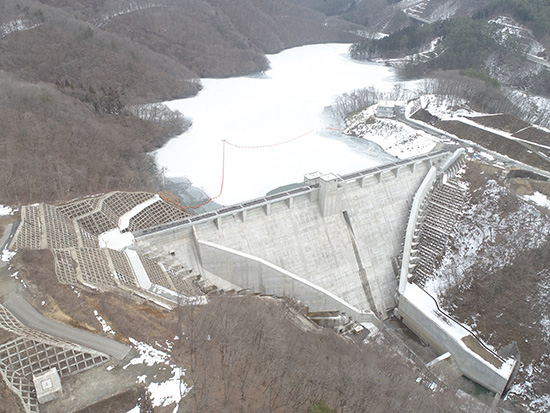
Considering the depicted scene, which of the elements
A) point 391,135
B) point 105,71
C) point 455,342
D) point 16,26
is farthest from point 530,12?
point 16,26

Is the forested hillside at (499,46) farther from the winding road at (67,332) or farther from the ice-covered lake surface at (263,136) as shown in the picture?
the winding road at (67,332)

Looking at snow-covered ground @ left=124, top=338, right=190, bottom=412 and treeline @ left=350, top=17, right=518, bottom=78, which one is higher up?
treeline @ left=350, top=17, right=518, bottom=78

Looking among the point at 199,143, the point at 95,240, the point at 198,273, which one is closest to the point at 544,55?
the point at 199,143

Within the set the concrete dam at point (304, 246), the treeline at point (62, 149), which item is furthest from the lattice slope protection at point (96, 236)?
the treeline at point (62, 149)

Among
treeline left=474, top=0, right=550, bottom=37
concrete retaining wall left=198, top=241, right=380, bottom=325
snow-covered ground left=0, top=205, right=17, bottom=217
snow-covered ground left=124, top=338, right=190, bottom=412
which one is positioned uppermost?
treeline left=474, top=0, right=550, bottom=37

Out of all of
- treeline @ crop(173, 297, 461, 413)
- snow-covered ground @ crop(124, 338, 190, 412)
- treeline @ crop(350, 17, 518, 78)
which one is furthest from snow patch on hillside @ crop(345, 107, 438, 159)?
snow-covered ground @ crop(124, 338, 190, 412)

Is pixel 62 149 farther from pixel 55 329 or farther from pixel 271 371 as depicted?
pixel 271 371

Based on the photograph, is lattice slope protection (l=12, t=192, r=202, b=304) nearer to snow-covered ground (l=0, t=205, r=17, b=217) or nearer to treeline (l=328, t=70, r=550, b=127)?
snow-covered ground (l=0, t=205, r=17, b=217)
